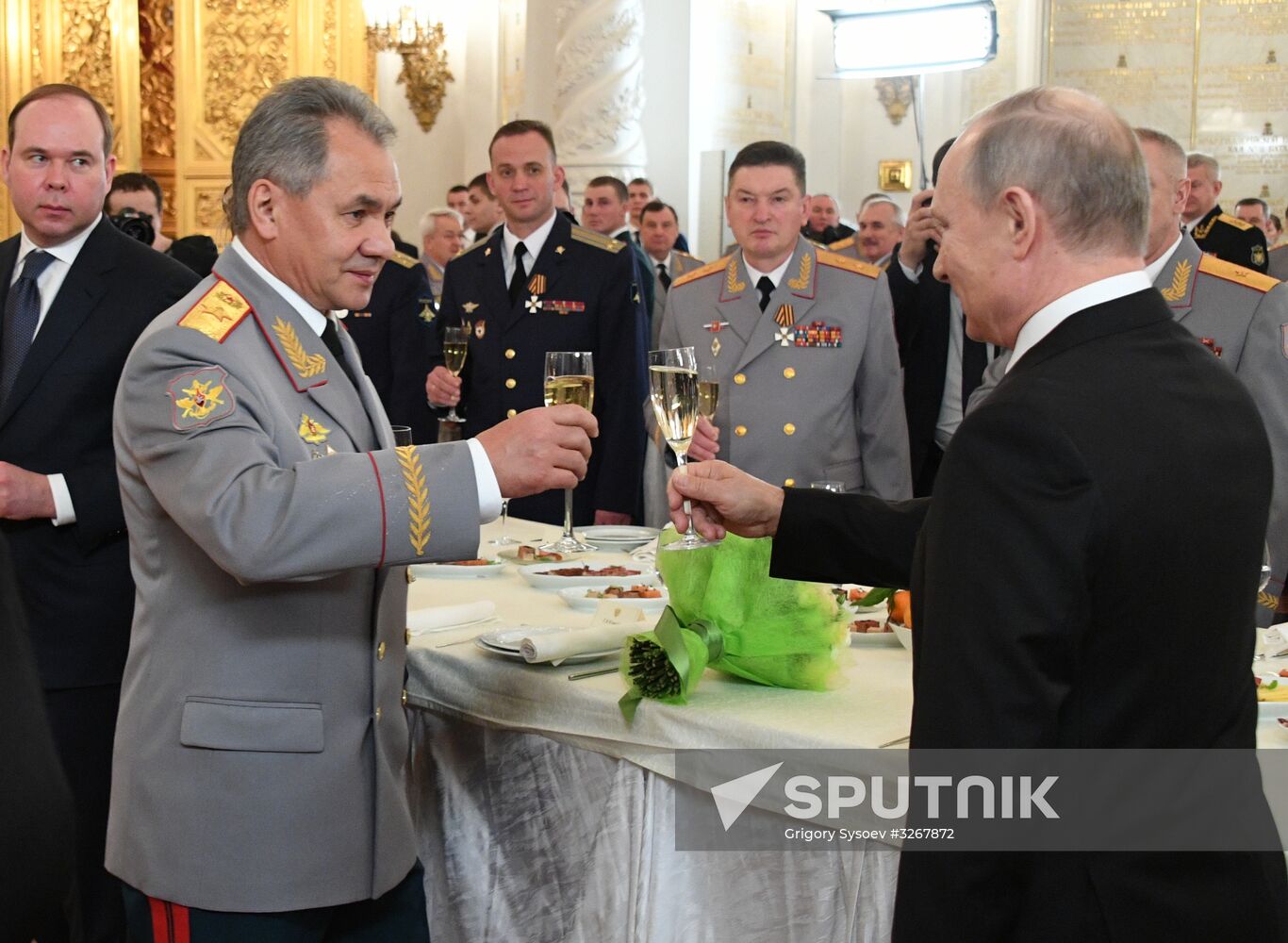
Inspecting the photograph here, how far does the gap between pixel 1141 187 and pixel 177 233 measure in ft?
36.4

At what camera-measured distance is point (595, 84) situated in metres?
8.80

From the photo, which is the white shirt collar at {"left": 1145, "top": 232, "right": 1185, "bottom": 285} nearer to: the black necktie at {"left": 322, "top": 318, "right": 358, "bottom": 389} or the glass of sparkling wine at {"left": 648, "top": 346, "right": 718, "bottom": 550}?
the glass of sparkling wine at {"left": 648, "top": 346, "right": 718, "bottom": 550}

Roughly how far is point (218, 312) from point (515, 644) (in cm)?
74

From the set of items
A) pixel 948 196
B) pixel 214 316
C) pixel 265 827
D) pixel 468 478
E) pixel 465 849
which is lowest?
pixel 465 849

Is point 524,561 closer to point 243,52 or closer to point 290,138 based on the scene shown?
point 290,138

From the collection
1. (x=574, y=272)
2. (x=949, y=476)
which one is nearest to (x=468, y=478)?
(x=949, y=476)

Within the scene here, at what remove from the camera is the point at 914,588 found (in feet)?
4.84

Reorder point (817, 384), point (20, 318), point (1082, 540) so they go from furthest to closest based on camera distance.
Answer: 1. point (817, 384)
2. point (20, 318)
3. point (1082, 540)

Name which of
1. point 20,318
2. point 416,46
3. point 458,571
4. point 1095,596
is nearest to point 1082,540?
point 1095,596

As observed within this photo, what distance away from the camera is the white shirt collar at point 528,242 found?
4.61 meters

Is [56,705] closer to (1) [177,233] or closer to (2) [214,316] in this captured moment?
(2) [214,316]

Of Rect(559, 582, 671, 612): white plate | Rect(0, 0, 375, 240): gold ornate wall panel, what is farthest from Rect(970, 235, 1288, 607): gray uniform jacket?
Rect(0, 0, 375, 240): gold ornate wall panel

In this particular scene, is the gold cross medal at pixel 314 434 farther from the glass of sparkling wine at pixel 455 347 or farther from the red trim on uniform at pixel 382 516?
the glass of sparkling wine at pixel 455 347

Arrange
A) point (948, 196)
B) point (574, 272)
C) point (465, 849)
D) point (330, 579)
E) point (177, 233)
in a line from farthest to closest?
point (177, 233), point (574, 272), point (465, 849), point (330, 579), point (948, 196)
